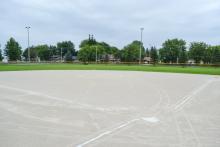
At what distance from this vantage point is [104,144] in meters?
4.98

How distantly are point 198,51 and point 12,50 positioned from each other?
250ft

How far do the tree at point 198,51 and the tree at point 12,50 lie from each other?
239ft

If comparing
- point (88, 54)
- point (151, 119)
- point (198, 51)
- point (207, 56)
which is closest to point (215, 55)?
point (207, 56)

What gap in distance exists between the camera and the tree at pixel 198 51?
100 m

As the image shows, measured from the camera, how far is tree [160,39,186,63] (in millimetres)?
107625

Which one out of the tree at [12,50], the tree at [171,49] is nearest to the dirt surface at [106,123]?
the tree at [171,49]

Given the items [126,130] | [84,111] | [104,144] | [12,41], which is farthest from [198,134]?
[12,41]

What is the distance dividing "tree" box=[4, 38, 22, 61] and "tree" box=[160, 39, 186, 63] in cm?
6236

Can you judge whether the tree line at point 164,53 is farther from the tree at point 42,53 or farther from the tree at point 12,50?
the tree at point 42,53

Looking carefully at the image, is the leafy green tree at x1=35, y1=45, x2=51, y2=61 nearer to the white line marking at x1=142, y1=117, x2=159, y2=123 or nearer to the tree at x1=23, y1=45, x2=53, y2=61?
the tree at x1=23, y1=45, x2=53, y2=61

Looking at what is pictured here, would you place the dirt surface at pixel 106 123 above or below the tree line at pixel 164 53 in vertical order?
below

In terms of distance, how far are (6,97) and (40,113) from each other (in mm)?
3984

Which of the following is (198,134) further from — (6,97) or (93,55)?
(93,55)

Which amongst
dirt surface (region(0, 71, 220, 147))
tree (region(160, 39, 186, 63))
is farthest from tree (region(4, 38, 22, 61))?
dirt surface (region(0, 71, 220, 147))
